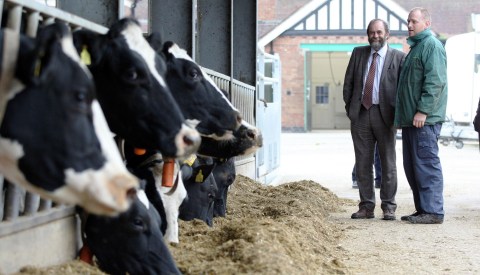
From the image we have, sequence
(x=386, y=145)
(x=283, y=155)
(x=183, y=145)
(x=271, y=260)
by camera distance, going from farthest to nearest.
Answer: (x=283, y=155), (x=386, y=145), (x=271, y=260), (x=183, y=145)

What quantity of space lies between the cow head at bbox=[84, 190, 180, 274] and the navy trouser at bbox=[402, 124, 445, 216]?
4.91m

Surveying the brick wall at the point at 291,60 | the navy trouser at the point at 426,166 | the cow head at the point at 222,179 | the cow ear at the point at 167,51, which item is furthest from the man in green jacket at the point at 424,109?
the brick wall at the point at 291,60

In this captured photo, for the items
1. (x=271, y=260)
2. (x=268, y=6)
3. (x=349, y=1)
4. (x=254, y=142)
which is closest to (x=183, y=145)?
(x=271, y=260)

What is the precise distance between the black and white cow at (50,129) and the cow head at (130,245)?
53.6 inches

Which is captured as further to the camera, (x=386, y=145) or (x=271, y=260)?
(x=386, y=145)

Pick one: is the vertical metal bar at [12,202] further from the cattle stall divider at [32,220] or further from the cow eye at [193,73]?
the cow eye at [193,73]

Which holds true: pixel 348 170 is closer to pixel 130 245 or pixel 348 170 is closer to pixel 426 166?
pixel 426 166

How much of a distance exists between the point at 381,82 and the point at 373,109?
11.3 inches

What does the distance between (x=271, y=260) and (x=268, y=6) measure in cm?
3974

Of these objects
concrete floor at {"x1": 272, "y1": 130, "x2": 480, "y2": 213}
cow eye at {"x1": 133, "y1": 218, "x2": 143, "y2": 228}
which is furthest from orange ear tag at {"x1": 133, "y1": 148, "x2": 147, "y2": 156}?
concrete floor at {"x1": 272, "y1": 130, "x2": 480, "y2": 213}

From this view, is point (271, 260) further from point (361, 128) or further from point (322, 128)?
point (322, 128)

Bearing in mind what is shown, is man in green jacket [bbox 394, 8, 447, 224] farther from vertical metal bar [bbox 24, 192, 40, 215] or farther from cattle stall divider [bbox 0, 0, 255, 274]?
vertical metal bar [bbox 24, 192, 40, 215]

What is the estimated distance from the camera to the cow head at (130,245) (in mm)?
5219

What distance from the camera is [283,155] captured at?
23797 millimetres
